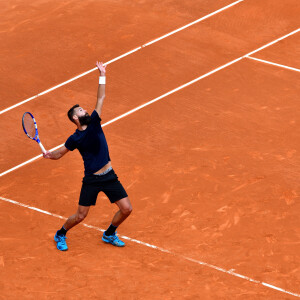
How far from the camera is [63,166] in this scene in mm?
13008

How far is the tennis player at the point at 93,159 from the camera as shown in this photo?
33.6ft

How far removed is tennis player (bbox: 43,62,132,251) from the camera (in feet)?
33.6

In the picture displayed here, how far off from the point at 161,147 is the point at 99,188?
3228 mm

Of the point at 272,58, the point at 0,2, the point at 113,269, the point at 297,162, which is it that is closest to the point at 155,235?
the point at 113,269

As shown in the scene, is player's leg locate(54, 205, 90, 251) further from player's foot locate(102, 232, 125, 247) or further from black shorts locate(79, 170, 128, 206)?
player's foot locate(102, 232, 125, 247)

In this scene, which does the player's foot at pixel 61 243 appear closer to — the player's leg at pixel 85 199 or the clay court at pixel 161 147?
the clay court at pixel 161 147

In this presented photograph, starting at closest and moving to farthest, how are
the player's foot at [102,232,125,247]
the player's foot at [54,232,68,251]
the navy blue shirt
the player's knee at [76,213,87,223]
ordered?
1. the navy blue shirt
2. the player's knee at [76,213,87,223]
3. the player's foot at [54,232,68,251]
4. the player's foot at [102,232,125,247]

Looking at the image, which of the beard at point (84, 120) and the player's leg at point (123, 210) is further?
the player's leg at point (123, 210)

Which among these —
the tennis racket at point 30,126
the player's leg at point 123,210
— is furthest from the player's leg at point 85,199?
the tennis racket at point 30,126

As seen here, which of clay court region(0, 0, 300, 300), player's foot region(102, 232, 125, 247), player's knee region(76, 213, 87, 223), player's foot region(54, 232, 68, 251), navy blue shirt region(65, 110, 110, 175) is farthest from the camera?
player's foot region(102, 232, 125, 247)

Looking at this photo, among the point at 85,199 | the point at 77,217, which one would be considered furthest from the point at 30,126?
the point at 77,217

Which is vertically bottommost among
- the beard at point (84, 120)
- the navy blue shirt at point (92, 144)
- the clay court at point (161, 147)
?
the clay court at point (161, 147)

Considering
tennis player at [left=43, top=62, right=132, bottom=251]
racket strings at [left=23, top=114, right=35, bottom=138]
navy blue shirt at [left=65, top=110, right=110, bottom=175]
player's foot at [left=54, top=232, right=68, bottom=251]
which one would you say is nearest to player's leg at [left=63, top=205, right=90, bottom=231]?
tennis player at [left=43, top=62, right=132, bottom=251]

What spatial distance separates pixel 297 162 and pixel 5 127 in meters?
5.22
